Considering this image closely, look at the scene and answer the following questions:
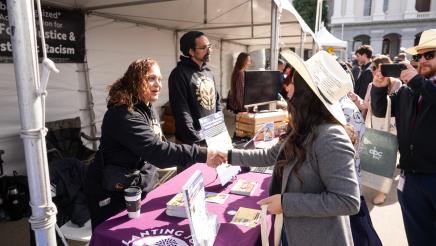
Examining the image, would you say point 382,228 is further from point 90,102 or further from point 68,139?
point 90,102

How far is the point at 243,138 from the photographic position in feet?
11.3

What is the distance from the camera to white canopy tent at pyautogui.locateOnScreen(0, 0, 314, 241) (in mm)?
3936

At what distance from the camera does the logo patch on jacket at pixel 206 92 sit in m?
2.89

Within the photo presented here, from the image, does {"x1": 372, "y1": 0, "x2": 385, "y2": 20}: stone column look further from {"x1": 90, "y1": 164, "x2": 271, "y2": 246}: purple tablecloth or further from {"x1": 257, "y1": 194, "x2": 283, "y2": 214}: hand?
{"x1": 257, "y1": 194, "x2": 283, "y2": 214}: hand

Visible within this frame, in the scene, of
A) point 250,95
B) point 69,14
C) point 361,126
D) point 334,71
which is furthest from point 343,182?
point 69,14

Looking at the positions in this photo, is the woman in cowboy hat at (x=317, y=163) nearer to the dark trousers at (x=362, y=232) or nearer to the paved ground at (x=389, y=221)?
the dark trousers at (x=362, y=232)

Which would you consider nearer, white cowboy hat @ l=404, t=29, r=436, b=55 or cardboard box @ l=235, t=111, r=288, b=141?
white cowboy hat @ l=404, t=29, r=436, b=55

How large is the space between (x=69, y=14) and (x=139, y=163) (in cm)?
365

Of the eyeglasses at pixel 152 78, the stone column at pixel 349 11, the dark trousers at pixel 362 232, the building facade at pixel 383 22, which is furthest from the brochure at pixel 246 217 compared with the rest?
the stone column at pixel 349 11

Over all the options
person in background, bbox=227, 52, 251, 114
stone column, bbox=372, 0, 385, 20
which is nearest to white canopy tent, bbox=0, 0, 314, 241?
person in background, bbox=227, 52, 251, 114

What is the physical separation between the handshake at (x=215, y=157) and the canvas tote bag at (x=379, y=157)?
1502 millimetres

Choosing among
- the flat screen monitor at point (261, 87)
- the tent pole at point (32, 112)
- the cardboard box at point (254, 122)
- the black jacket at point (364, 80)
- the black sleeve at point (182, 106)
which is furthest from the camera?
the black jacket at point (364, 80)

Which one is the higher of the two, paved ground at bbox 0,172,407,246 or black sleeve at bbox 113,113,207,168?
black sleeve at bbox 113,113,207,168

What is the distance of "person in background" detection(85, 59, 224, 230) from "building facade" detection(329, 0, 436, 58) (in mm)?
36367
